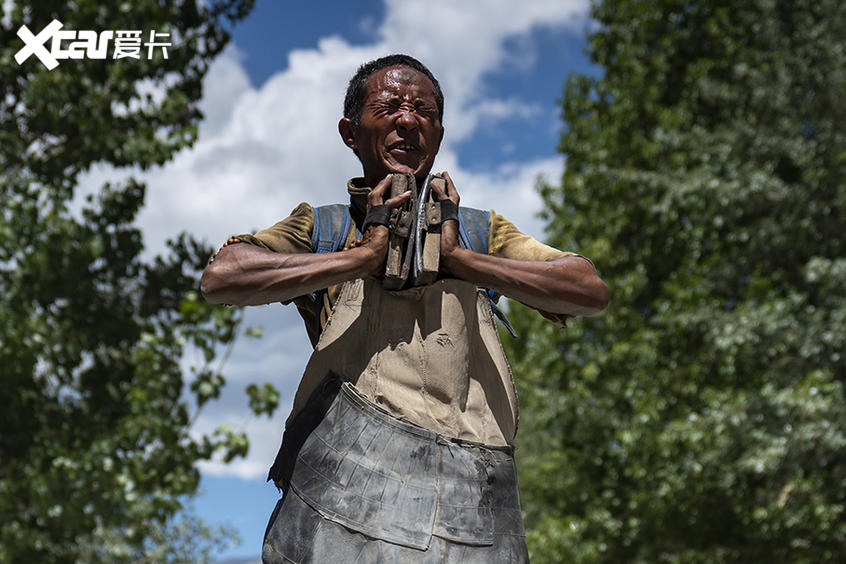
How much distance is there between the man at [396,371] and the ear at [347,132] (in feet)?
0.49

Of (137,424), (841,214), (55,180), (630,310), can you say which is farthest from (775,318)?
(55,180)

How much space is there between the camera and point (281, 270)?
8.73ft

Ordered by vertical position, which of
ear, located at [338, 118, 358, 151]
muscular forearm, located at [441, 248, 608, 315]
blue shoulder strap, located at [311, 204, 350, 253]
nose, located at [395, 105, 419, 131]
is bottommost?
muscular forearm, located at [441, 248, 608, 315]

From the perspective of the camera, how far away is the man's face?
3.03 metres

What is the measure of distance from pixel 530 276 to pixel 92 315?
259 inches

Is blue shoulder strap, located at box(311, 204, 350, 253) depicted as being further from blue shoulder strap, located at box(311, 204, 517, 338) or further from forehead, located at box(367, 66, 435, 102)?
forehead, located at box(367, 66, 435, 102)

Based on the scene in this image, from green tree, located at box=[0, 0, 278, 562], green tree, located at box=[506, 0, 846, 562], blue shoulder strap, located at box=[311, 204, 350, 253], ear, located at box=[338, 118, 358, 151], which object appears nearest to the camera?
blue shoulder strap, located at box=[311, 204, 350, 253]

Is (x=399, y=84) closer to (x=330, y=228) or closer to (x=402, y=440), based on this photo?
(x=330, y=228)

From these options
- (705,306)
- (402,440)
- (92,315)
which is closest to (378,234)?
(402,440)

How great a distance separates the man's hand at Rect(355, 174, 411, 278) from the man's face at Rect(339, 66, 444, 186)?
0.23m

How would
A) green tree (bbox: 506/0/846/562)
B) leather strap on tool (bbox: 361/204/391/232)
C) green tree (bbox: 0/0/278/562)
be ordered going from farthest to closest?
green tree (bbox: 506/0/846/562) < green tree (bbox: 0/0/278/562) < leather strap on tool (bbox: 361/204/391/232)

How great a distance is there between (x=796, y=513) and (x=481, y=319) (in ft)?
29.1

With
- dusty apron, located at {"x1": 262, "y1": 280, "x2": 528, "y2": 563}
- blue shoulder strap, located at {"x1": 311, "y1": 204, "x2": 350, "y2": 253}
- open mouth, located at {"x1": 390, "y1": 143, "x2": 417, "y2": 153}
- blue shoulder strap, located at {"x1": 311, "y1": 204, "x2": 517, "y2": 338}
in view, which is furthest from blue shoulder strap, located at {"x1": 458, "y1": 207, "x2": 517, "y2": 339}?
blue shoulder strap, located at {"x1": 311, "y1": 204, "x2": 350, "y2": 253}

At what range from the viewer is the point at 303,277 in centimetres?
264
